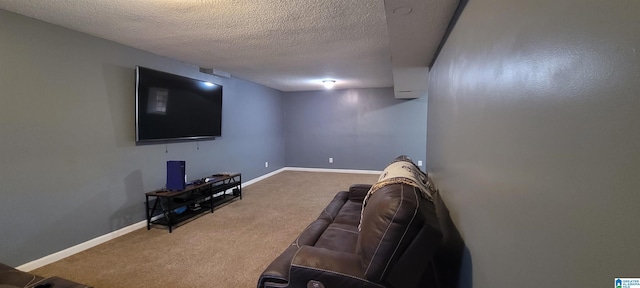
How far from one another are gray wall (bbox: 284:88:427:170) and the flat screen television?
2901mm

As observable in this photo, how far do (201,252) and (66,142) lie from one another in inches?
66.8

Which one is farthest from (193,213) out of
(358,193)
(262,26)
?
(262,26)

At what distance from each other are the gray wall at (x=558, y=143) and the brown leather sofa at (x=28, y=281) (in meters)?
1.91

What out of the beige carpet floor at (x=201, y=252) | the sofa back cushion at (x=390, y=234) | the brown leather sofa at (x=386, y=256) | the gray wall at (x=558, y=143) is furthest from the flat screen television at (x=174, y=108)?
the gray wall at (x=558, y=143)

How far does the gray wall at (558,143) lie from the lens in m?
0.39

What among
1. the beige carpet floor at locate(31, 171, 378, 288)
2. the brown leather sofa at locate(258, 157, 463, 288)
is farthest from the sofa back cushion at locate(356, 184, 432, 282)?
the beige carpet floor at locate(31, 171, 378, 288)

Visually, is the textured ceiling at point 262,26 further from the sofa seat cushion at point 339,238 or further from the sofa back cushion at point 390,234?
the sofa seat cushion at point 339,238

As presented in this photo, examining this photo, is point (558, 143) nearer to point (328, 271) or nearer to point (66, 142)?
point (328, 271)

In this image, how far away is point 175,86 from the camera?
354 centimetres

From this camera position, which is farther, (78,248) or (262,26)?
(78,248)

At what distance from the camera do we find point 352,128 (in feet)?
22.1

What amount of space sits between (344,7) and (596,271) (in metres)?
2.11

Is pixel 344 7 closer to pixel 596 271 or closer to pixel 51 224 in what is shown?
pixel 596 271

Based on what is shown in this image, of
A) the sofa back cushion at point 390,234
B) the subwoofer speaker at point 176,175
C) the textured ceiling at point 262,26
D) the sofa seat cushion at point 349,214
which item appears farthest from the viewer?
the subwoofer speaker at point 176,175
